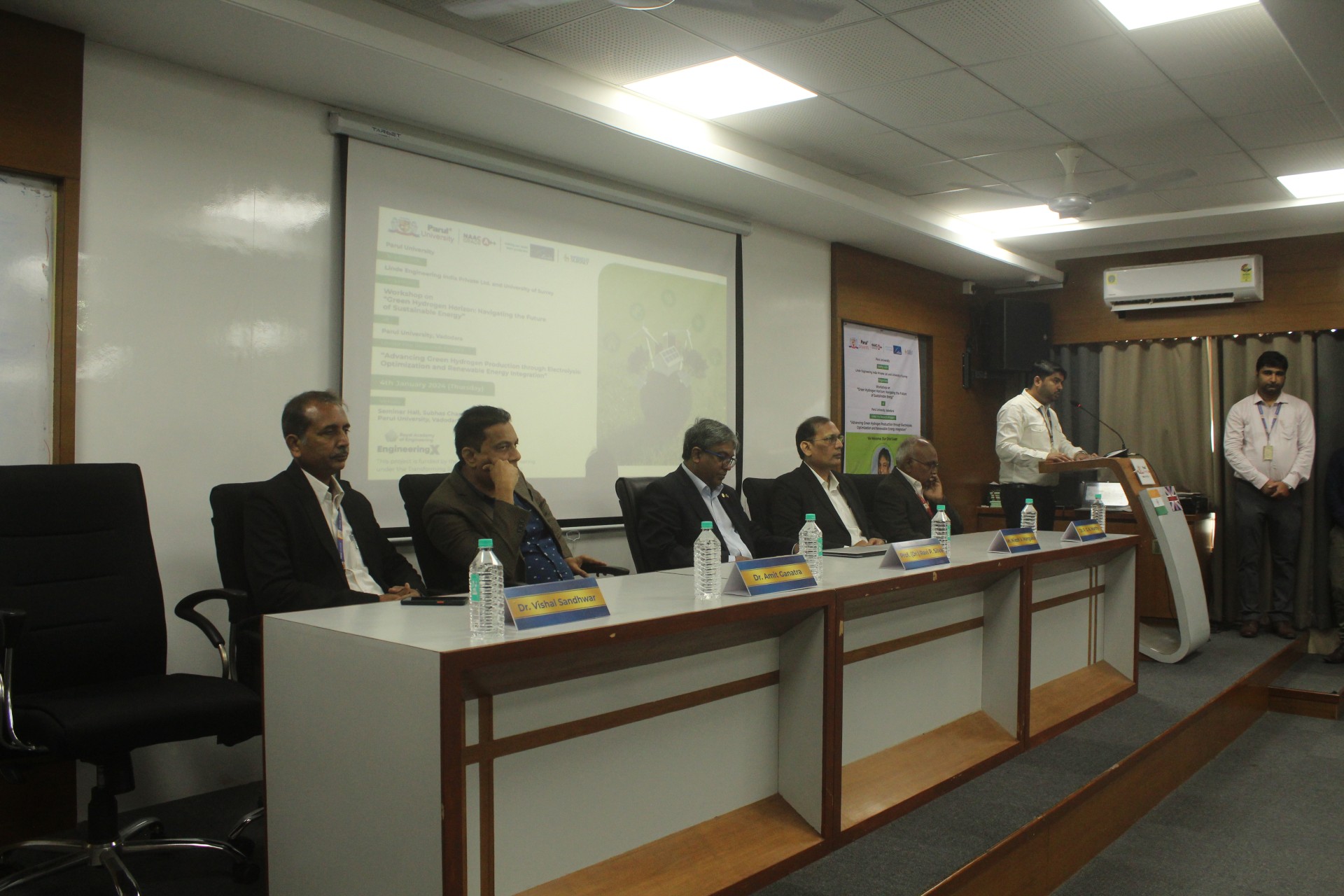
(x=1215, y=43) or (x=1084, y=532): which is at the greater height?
(x=1215, y=43)

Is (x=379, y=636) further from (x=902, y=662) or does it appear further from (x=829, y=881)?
(x=902, y=662)

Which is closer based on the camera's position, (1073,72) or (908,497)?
(1073,72)

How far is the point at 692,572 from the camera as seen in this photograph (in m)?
2.68

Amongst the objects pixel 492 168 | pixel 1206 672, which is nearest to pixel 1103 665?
pixel 1206 672

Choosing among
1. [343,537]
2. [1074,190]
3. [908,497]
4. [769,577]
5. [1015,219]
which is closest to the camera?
[769,577]

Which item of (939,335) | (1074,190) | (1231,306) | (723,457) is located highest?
(1074,190)

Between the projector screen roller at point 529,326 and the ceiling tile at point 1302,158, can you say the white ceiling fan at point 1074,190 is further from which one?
the projector screen roller at point 529,326

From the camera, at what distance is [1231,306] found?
6.11 m

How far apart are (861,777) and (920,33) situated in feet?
7.97

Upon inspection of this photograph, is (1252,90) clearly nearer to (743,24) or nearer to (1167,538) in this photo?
(1167,538)

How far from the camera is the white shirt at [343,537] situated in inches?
106

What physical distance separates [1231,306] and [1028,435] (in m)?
1.94

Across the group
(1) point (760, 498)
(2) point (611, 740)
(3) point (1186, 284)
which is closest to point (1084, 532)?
(1) point (760, 498)

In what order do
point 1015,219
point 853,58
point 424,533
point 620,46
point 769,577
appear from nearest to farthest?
point 769,577, point 424,533, point 620,46, point 853,58, point 1015,219
